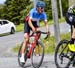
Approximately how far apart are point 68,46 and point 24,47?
1520mm

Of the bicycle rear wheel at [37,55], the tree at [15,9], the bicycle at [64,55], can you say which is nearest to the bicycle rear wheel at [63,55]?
the bicycle at [64,55]

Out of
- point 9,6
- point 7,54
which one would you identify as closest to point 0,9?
point 9,6

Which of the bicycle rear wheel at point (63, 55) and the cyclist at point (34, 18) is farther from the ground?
the cyclist at point (34, 18)

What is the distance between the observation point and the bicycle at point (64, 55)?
862cm

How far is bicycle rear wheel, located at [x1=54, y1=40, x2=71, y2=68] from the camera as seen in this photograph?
8.78 metres

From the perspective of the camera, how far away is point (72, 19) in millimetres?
8547

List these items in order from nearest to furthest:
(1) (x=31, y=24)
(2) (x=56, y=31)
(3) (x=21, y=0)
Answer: (1) (x=31, y=24) < (2) (x=56, y=31) < (3) (x=21, y=0)

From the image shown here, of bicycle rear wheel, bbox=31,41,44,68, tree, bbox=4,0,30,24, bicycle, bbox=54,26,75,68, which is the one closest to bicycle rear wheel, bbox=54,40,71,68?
bicycle, bbox=54,26,75,68

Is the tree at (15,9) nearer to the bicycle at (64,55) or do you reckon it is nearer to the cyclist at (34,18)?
the cyclist at (34,18)

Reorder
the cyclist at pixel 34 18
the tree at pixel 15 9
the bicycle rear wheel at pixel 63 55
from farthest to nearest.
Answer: the tree at pixel 15 9 < the cyclist at pixel 34 18 < the bicycle rear wheel at pixel 63 55

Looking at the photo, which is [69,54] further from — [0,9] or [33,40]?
[0,9]

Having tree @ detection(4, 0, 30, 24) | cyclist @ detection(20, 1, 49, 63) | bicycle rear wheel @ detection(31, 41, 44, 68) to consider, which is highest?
cyclist @ detection(20, 1, 49, 63)

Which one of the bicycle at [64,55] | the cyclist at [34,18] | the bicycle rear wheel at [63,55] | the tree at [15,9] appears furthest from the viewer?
the tree at [15,9]

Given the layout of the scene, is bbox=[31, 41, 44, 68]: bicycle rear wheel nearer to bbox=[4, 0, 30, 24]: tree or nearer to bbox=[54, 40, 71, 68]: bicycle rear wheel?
bbox=[54, 40, 71, 68]: bicycle rear wheel
